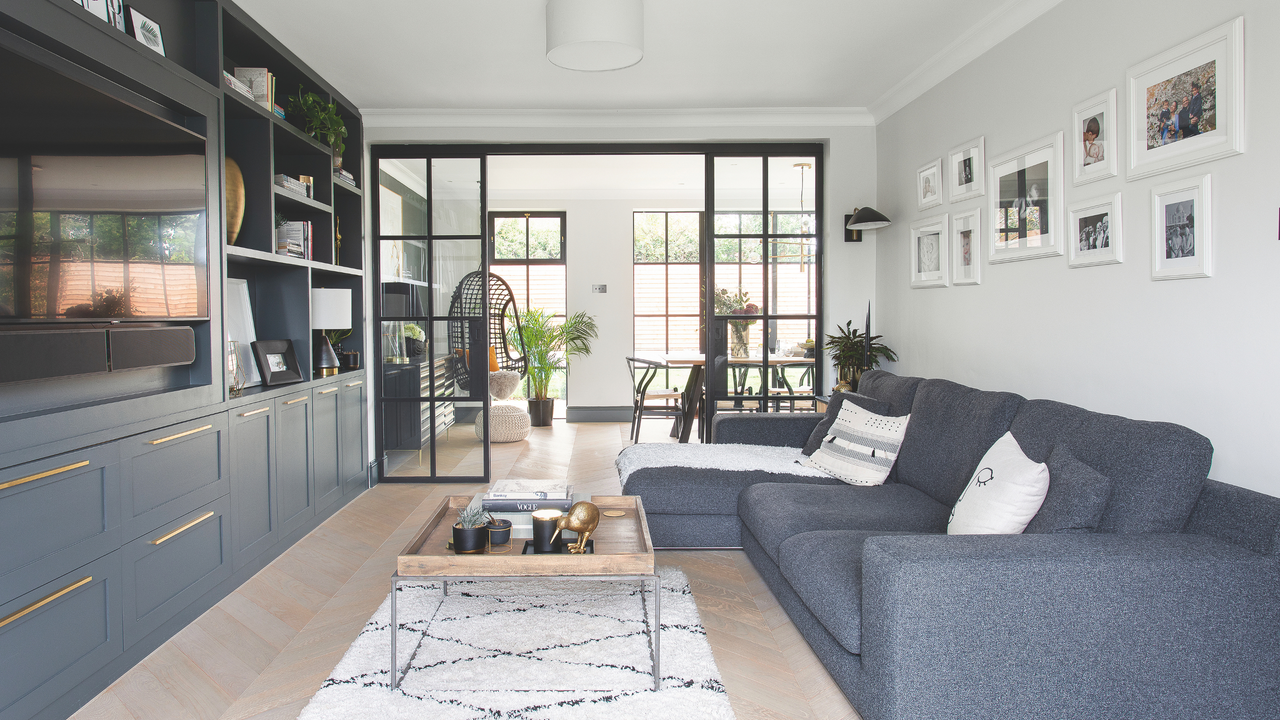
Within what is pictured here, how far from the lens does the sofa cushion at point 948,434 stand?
2.71 meters

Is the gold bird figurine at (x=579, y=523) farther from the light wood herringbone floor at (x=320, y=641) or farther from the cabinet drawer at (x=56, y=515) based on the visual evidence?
the cabinet drawer at (x=56, y=515)

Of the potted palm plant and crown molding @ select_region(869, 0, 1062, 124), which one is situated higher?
crown molding @ select_region(869, 0, 1062, 124)

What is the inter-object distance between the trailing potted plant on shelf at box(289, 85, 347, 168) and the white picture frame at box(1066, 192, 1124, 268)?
3686 mm

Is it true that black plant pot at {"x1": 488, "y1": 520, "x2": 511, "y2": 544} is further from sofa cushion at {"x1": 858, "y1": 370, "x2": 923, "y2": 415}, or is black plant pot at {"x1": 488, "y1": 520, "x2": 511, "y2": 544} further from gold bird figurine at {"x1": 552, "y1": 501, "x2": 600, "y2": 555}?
sofa cushion at {"x1": 858, "y1": 370, "x2": 923, "y2": 415}

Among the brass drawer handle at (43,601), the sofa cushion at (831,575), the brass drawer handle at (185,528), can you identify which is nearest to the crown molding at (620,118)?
the brass drawer handle at (185,528)

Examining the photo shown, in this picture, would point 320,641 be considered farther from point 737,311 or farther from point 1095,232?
point 737,311

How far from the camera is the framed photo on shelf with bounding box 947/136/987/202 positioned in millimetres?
3451

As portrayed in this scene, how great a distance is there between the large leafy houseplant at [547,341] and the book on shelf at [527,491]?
16.1 ft

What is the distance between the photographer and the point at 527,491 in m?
2.72

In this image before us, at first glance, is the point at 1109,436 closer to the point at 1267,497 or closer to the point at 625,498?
the point at 1267,497


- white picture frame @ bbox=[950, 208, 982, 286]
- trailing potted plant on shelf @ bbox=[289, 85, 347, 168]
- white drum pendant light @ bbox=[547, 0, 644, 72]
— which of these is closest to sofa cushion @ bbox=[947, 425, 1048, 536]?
white picture frame @ bbox=[950, 208, 982, 286]

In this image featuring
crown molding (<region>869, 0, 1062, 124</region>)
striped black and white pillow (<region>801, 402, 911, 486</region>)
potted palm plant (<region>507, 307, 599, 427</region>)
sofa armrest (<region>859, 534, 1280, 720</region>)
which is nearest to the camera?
sofa armrest (<region>859, 534, 1280, 720</region>)

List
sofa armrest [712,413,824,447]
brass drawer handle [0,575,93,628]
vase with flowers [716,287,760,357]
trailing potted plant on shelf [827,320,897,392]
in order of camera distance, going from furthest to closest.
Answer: vase with flowers [716,287,760,357], trailing potted plant on shelf [827,320,897,392], sofa armrest [712,413,824,447], brass drawer handle [0,575,93,628]

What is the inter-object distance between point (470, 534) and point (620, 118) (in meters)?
3.39
